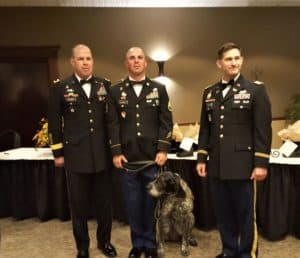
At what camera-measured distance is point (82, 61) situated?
7.91 ft

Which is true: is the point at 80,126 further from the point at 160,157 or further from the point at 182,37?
the point at 182,37

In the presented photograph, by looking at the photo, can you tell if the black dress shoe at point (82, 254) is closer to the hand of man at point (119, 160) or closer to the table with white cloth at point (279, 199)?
the hand of man at point (119, 160)

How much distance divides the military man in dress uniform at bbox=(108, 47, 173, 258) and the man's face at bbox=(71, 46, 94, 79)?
0.21m

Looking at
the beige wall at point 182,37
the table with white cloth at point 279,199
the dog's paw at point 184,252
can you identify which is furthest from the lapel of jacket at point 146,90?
the beige wall at point 182,37

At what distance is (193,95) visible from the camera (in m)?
5.77

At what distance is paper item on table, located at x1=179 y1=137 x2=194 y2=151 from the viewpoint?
3151mm

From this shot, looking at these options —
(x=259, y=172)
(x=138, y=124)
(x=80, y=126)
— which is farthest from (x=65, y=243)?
(x=259, y=172)

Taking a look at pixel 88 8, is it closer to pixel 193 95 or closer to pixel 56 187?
pixel 193 95

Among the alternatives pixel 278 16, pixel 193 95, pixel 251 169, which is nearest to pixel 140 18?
pixel 193 95

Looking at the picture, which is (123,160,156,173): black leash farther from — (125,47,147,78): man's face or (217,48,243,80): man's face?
(217,48,243,80): man's face

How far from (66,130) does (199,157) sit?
928 millimetres

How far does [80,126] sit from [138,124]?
0.40 m

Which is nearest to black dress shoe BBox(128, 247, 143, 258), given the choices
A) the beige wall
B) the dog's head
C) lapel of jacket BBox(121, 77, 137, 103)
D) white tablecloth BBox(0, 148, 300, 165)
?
the dog's head

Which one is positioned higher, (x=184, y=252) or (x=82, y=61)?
(x=82, y=61)
